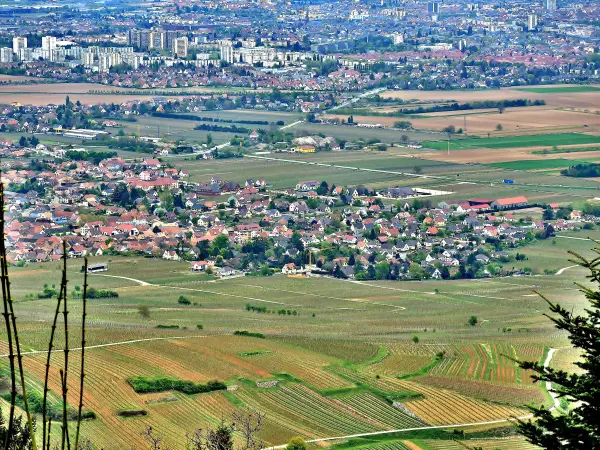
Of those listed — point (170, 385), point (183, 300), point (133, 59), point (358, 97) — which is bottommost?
point (358, 97)

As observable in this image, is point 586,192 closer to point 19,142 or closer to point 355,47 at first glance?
point 19,142

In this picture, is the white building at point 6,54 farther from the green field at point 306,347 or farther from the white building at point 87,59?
the green field at point 306,347

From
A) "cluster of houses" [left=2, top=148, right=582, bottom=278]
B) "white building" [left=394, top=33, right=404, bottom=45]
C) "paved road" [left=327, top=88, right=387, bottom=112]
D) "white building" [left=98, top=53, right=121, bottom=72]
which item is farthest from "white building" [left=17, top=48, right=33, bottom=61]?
"cluster of houses" [left=2, top=148, right=582, bottom=278]

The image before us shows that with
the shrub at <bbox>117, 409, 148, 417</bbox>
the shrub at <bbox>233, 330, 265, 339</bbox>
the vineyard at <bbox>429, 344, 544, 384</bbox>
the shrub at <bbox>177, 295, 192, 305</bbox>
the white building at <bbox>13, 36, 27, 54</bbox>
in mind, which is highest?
the shrub at <bbox>117, 409, 148, 417</bbox>

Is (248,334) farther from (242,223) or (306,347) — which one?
(242,223)

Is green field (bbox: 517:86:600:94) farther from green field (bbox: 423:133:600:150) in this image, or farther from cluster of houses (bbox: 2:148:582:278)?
cluster of houses (bbox: 2:148:582:278)

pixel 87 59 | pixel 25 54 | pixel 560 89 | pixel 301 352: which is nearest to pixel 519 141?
pixel 560 89
